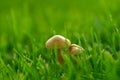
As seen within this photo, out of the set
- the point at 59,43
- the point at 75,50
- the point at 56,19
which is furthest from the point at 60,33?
the point at 75,50

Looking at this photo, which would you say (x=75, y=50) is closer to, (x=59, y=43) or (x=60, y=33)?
(x=59, y=43)

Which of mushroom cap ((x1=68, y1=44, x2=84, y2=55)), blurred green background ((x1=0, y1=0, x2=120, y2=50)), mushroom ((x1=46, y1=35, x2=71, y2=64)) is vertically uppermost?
blurred green background ((x1=0, y1=0, x2=120, y2=50))

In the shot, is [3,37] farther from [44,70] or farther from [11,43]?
[44,70]

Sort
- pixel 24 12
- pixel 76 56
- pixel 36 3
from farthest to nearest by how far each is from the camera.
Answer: pixel 36 3 < pixel 24 12 < pixel 76 56

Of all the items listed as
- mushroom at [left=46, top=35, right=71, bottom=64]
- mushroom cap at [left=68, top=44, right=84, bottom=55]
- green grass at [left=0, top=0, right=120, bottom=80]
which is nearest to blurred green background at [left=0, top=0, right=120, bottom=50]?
green grass at [left=0, top=0, right=120, bottom=80]

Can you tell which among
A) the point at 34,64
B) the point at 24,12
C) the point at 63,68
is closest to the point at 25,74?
the point at 34,64

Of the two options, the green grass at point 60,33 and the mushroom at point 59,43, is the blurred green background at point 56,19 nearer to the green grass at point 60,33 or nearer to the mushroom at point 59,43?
the green grass at point 60,33

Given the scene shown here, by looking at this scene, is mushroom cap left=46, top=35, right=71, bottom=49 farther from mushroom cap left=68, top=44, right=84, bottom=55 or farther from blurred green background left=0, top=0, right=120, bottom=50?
blurred green background left=0, top=0, right=120, bottom=50

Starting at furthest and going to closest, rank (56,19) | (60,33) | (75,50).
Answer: (56,19) → (60,33) → (75,50)
